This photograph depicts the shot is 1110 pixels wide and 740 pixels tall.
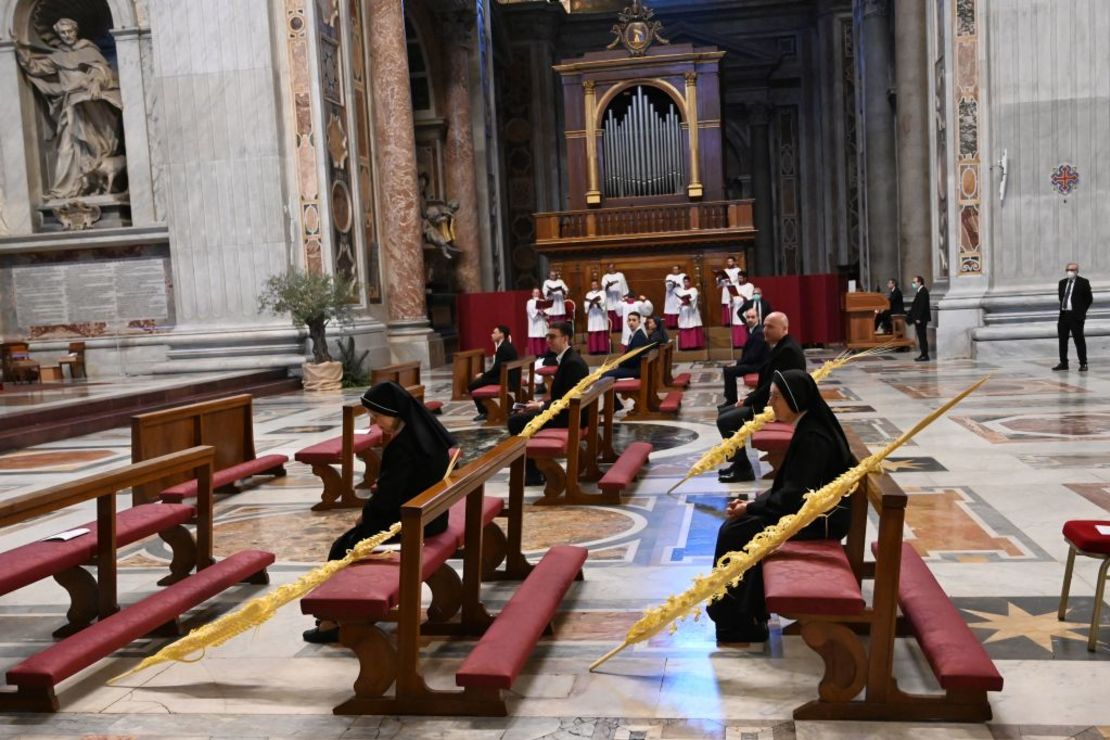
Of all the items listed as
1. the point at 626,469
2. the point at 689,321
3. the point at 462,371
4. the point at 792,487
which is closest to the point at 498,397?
the point at 462,371

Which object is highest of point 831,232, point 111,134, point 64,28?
point 64,28

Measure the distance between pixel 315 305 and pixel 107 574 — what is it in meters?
10.7

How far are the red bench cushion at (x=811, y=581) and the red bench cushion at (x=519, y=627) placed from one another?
0.87 metres

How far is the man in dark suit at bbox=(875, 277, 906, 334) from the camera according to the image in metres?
19.7

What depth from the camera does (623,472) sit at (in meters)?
7.11

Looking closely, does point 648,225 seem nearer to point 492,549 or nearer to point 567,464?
point 567,464

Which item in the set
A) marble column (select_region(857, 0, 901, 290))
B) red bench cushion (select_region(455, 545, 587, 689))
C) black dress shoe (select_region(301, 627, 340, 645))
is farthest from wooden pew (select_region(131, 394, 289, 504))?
marble column (select_region(857, 0, 901, 290))

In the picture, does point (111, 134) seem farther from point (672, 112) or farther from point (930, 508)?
Result: point (930, 508)

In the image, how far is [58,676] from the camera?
375 centimetres

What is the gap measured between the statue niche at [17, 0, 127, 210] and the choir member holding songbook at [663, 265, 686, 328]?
404 inches

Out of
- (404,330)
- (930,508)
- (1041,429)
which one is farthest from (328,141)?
(930,508)

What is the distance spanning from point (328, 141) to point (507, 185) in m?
14.1

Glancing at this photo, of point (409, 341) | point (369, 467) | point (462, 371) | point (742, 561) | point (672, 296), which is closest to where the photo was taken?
point (742, 561)

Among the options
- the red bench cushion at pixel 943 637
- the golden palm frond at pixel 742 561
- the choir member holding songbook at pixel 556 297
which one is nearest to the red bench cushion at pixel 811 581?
the golden palm frond at pixel 742 561
